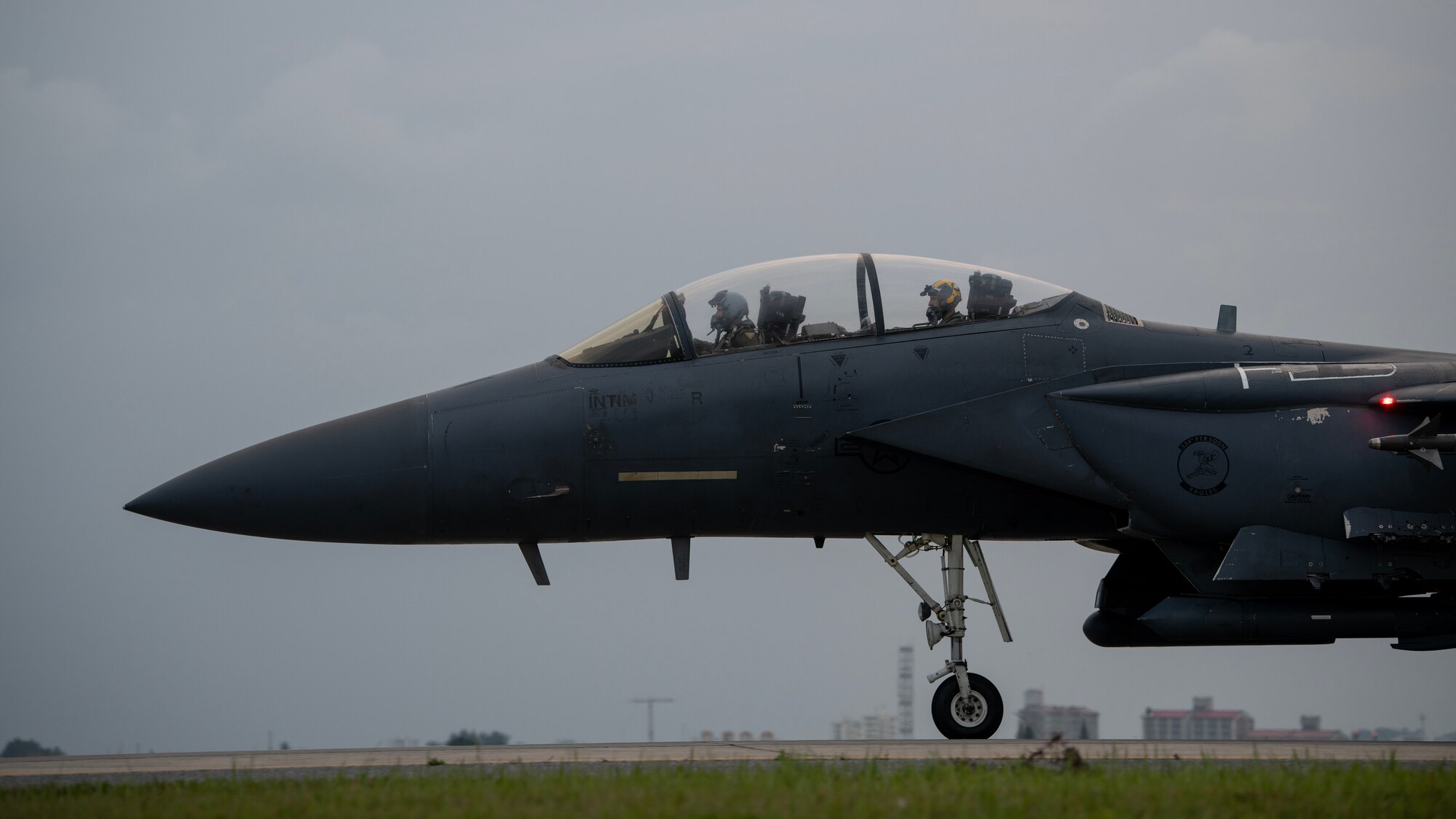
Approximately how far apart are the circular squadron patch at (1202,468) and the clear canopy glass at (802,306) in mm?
1651

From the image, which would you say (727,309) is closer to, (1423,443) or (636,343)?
(636,343)

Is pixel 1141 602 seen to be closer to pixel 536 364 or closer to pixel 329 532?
pixel 536 364

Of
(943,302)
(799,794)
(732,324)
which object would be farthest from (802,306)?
(799,794)

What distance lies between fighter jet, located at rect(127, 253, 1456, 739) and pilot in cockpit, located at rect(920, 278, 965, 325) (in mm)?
20

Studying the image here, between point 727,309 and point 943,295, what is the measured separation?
1778 mm

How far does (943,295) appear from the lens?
36.8ft

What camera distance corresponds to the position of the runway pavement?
8328 millimetres

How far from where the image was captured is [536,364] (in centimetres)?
1102

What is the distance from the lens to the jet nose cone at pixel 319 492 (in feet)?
33.8

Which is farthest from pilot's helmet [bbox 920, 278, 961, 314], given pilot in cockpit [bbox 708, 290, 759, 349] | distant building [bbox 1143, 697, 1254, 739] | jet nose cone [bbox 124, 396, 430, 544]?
distant building [bbox 1143, 697, 1254, 739]

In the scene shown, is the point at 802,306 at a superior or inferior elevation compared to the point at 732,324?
superior

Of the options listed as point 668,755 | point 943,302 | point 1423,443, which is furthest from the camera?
point 943,302

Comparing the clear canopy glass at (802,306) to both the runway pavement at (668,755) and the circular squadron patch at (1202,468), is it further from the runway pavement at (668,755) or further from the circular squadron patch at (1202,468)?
the runway pavement at (668,755)

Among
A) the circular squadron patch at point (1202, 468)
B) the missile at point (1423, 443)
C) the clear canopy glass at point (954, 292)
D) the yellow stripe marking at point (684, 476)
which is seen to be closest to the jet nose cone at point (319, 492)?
the yellow stripe marking at point (684, 476)
